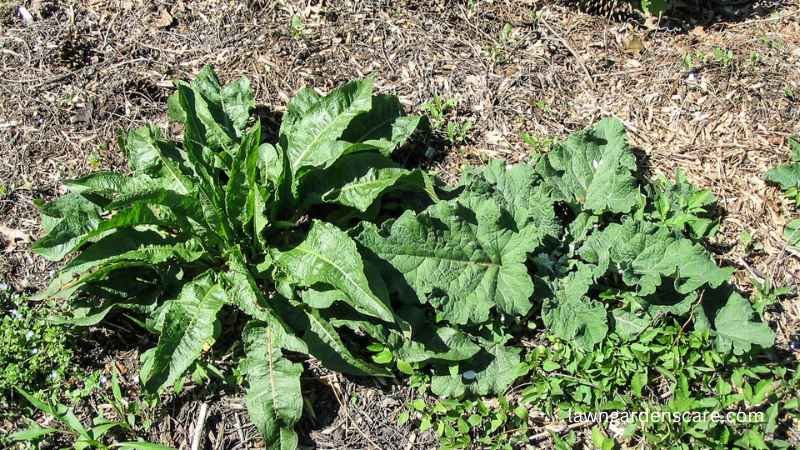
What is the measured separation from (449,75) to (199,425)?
2.64 m

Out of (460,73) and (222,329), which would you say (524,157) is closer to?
(460,73)

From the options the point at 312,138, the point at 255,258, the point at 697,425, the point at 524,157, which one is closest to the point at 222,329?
the point at 255,258

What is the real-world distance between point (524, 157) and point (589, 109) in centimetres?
56

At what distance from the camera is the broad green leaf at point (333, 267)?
340cm

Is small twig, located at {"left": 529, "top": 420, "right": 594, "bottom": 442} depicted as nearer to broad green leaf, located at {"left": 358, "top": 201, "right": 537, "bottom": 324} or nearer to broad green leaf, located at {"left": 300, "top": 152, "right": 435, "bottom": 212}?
broad green leaf, located at {"left": 358, "top": 201, "right": 537, "bottom": 324}

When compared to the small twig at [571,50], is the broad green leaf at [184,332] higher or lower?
lower

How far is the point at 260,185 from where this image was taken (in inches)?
154

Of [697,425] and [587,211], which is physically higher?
[587,211]

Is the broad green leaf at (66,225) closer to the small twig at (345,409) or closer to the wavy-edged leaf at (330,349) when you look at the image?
the wavy-edged leaf at (330,349)

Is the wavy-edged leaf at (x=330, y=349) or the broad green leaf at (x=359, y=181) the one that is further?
the broad green leaf at (x=359, y=181)

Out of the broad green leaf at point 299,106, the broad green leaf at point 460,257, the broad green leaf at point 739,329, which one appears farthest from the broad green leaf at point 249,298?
the broad green leaf at point 739,329

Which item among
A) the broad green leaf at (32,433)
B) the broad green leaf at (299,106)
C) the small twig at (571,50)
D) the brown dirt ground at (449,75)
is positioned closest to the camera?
the broad green leaf at (32,433)

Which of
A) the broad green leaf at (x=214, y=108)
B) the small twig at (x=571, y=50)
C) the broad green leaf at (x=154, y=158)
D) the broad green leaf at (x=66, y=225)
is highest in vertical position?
the small twig at (x=571, y=50)

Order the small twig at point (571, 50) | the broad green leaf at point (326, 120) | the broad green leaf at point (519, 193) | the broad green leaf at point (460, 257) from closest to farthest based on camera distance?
the broad green leaf at point (460, 257), the broad green leaf at point (519, 193), the broad green leaf at point (326, 120), the small twig at point (571, 50)
